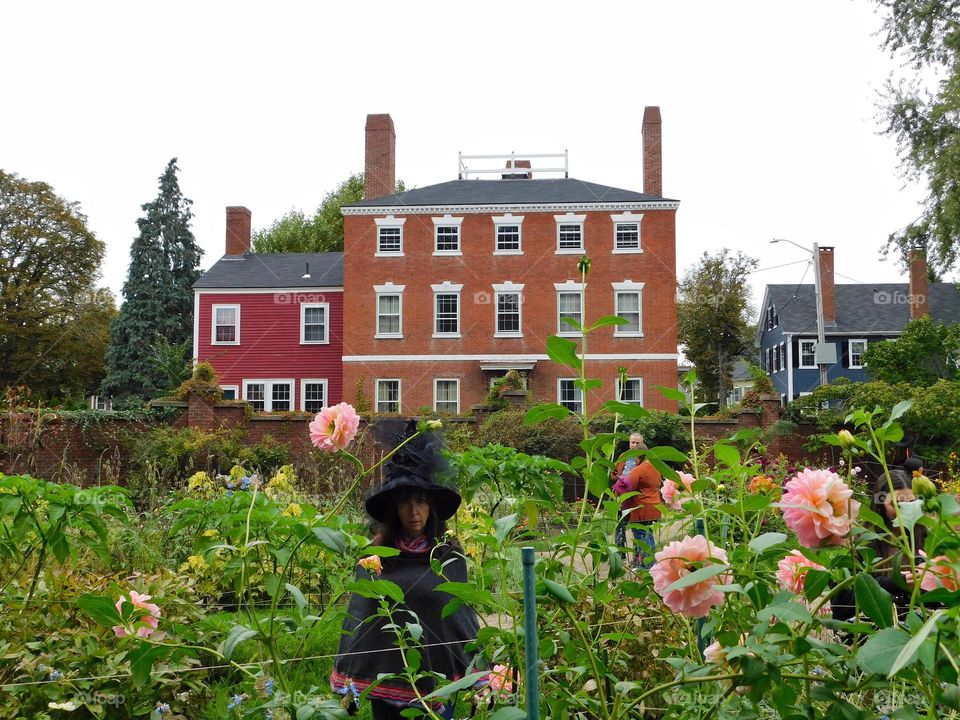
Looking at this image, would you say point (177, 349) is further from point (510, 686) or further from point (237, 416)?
point (510, 686)

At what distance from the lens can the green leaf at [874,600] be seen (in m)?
1.08

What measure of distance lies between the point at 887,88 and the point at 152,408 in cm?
1980

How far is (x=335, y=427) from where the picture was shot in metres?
2.02

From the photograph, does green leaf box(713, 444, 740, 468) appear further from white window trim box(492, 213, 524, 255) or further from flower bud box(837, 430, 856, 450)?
→ white window trim box(492, 213, 524, 255)

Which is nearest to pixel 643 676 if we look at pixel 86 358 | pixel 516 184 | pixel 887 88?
pixel 887 88

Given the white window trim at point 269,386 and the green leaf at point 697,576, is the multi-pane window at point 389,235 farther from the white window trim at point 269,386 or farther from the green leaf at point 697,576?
the green leaf at point 697,576

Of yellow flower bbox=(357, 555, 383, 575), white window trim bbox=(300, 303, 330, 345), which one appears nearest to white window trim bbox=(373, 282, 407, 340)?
white window trim bbox=(300, 303, 330, 345)

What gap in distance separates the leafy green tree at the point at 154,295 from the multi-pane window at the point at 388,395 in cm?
1172

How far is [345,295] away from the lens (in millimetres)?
26625

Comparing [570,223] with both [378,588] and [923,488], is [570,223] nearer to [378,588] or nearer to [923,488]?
[378,588]

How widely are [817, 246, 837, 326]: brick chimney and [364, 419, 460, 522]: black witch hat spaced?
36.2m

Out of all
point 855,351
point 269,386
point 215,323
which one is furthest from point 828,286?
point 215,323

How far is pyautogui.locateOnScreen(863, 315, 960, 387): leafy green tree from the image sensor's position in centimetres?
2195

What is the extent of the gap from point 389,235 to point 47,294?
1935cm
